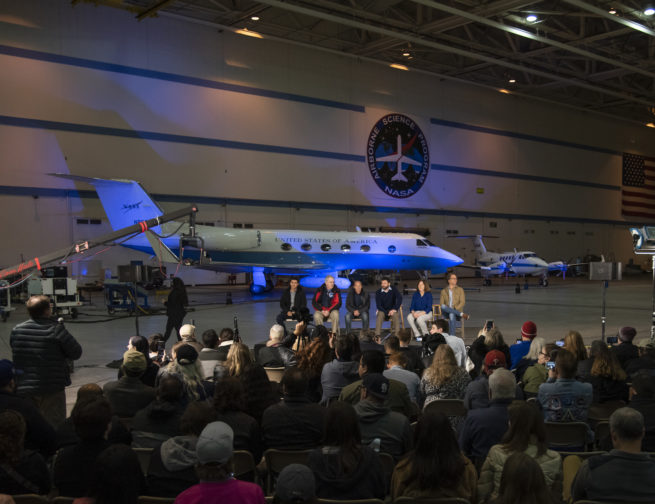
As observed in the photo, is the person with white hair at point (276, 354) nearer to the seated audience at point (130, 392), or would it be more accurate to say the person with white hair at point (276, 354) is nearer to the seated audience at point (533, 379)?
the seated audience at point (130, 392)

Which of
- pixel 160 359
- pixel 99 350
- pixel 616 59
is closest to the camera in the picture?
pixel 160 359

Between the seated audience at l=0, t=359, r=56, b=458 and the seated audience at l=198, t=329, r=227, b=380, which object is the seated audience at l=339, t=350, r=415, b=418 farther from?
the seated audience at l=0, t=359, r=56, b=458

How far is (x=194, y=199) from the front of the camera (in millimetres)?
29125

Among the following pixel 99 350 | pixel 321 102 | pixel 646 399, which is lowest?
pixel 99 350

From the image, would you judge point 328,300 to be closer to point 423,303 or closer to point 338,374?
point 423,303

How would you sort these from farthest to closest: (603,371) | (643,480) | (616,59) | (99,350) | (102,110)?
1. (616,59)
2. (102,110)
3. (99,350)
4. (603,371)
5. (643,480)

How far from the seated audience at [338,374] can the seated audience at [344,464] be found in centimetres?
242

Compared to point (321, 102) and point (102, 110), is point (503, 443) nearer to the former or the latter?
point (102, 110)

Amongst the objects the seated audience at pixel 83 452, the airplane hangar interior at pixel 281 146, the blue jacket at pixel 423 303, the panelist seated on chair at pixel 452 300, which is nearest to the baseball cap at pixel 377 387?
the seated audience at pixel 83 452

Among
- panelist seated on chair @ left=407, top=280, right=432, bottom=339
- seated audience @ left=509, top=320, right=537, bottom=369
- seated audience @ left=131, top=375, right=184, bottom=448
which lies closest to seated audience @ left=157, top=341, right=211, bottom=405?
seated audience @ left=131, top=375, right=184, bottom=448

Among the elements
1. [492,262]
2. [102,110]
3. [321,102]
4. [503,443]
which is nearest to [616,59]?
[492,262]

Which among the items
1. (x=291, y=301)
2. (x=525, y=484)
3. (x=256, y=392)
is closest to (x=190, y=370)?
(x=256, y=392)

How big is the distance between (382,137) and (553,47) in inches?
430

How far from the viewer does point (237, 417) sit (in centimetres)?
420
